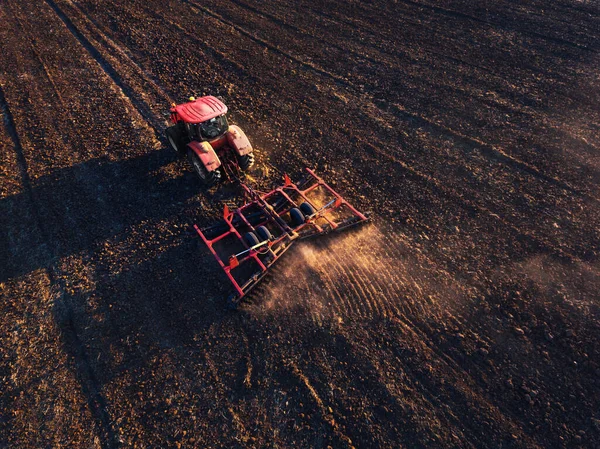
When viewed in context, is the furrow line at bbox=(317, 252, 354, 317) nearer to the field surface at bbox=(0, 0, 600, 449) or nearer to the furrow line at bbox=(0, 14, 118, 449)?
the field surface at bbox=(0, 0, 600, 449)

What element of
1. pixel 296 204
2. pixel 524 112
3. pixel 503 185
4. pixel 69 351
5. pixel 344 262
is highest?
pixel 524 112

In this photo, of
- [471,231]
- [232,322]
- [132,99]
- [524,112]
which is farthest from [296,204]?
[524,112]

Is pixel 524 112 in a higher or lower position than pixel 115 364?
higher

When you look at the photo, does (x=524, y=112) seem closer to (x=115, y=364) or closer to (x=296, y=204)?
(x=296, y=204)

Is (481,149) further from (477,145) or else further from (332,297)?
(332,297)

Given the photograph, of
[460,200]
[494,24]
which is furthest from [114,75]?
[494,24]

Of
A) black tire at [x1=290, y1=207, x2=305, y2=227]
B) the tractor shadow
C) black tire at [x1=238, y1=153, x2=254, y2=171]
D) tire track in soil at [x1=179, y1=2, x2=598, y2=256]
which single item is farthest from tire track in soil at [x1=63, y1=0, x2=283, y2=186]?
tire track in soil at [x1=179, y1=2, x2=598, y2=256]

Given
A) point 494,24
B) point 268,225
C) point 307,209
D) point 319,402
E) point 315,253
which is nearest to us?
point 319,402

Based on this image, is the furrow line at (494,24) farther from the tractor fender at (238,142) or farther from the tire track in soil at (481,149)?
the tractor fender at (238,142)
